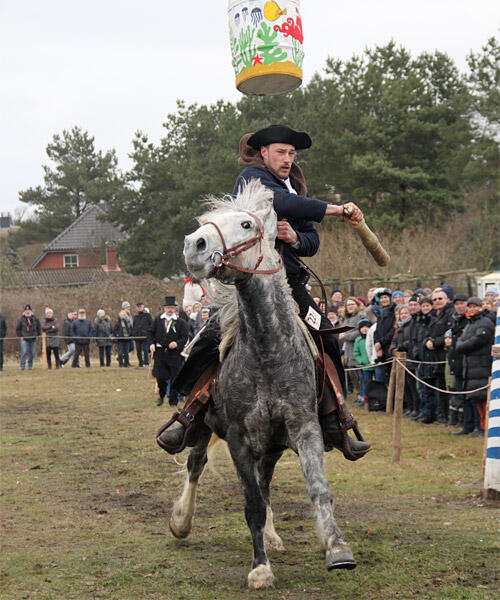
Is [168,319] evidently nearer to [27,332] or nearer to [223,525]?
[223,525]

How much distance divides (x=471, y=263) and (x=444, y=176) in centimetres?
407

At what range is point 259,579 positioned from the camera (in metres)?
5.23

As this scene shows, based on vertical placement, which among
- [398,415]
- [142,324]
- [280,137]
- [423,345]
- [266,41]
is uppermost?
[266,41]

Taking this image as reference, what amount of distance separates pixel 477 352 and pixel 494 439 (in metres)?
4.05

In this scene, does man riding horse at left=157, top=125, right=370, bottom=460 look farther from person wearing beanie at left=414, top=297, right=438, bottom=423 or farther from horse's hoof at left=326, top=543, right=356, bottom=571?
person wearing beanie at left=414, top=297, right=438, bottom=423

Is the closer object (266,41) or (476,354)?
(266,41)

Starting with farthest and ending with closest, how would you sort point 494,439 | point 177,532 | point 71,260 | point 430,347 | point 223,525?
point 71,260
point 430,347
point 494,439
point 223,525
point 177,532

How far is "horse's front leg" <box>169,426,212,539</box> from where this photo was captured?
21.5 feet

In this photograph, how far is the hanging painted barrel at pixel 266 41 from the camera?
21.0 feet

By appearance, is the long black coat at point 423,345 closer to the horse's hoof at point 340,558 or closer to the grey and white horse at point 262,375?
the grey and white horse at point 262,375

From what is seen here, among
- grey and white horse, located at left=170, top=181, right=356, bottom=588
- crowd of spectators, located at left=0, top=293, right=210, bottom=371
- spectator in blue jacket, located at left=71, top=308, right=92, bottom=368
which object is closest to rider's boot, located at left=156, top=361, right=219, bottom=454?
grey and white horse, located at left=170, top=181, right=356, bottom=588

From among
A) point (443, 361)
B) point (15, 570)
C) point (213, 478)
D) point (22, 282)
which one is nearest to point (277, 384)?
point (15, 570)

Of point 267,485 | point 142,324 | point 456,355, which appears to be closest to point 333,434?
point 267,485

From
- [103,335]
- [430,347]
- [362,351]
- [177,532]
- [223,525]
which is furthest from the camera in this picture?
[103,335]
